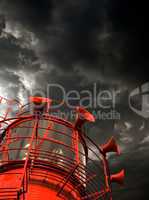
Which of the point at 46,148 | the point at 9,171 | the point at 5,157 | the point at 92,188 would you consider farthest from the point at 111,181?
the point at 5,157

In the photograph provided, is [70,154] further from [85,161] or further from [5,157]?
[5,157]

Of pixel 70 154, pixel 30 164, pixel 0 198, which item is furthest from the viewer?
pixel 70 154

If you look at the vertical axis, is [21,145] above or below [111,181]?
above

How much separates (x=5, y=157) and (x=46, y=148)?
183 centimetres

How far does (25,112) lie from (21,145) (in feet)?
11.7

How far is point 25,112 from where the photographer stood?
15195 mm

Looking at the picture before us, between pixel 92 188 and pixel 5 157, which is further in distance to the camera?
pixel 5 157

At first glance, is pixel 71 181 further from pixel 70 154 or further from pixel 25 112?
pixel 25 112

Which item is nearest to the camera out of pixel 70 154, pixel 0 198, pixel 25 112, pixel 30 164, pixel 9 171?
pixel 0 198

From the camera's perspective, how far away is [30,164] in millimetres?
9273

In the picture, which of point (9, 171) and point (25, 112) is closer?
point (9, 171)

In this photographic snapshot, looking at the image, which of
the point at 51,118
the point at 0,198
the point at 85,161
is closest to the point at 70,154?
the point at 85,161

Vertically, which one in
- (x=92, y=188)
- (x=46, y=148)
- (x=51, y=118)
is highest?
(x=51, y=118)

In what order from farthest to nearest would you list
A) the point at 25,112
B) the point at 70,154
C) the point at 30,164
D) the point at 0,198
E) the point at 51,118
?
the point at 25,112 → the point at 70,154 → the point at 51,118 → the point at 30,164 → the point at 0,198
